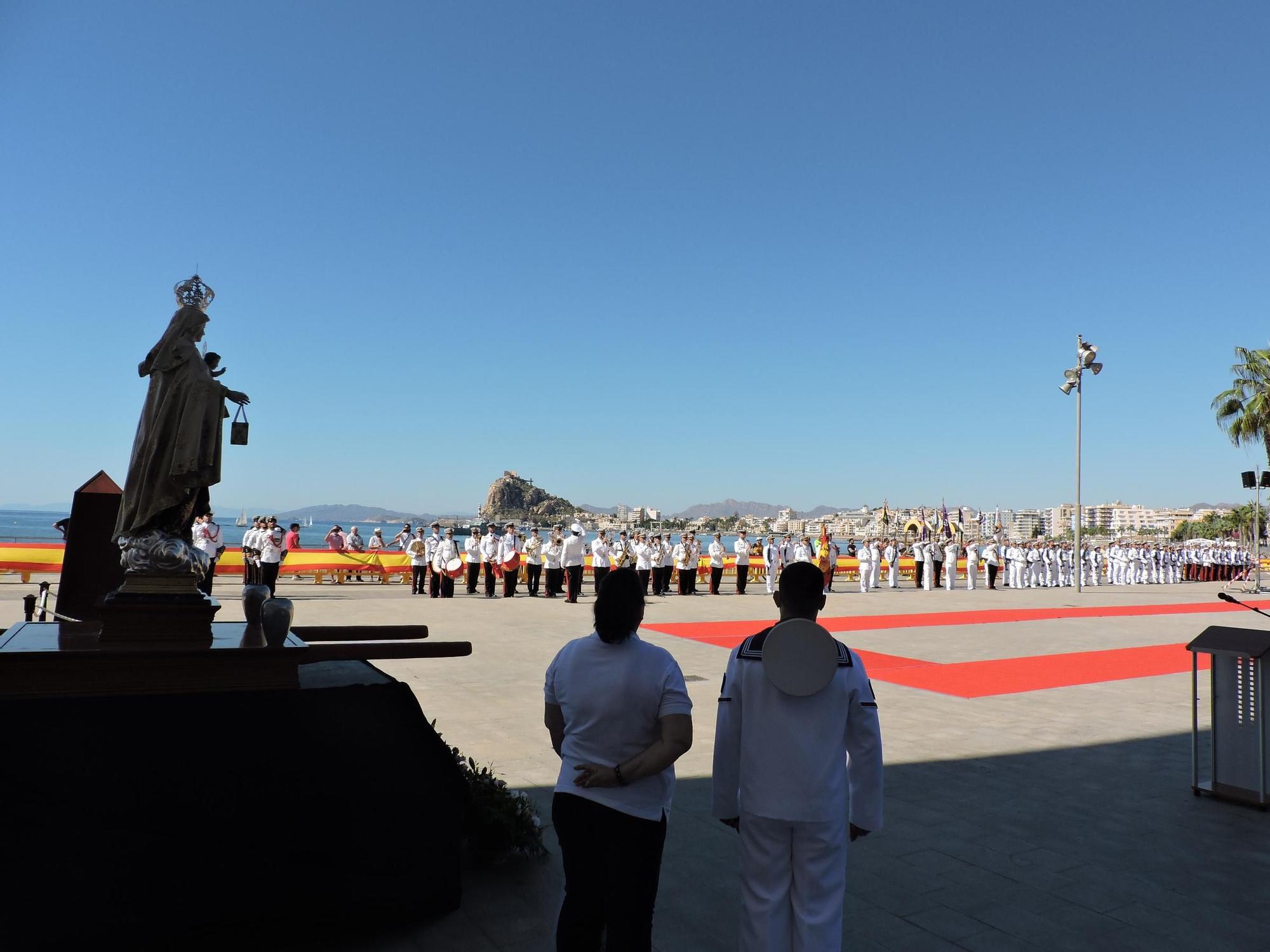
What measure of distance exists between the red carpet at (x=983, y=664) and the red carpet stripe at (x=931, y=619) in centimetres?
3

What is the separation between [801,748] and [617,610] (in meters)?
0.79

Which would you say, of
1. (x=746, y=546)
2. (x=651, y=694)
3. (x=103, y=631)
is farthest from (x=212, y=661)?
(x=746, y=546)

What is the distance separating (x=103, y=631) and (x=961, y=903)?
13.7 ft

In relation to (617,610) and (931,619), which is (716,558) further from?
(617,610)

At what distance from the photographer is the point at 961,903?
162 inches

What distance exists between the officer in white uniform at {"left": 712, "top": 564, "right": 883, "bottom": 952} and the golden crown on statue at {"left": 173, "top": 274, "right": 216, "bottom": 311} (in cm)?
333

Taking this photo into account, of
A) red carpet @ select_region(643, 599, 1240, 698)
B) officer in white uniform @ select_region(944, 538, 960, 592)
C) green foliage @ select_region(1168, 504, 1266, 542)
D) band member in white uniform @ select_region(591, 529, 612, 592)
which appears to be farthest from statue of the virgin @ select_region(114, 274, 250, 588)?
green foliage @ select_region(1168, 504, 1266, 542)

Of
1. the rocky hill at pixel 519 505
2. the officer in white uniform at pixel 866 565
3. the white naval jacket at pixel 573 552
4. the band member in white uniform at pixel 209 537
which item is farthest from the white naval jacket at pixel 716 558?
the rocky hill at pixel 519 505

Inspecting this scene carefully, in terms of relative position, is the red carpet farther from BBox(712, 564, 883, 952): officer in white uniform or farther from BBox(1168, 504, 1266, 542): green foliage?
BBox(1168, 504, 1266, 542): green foliage

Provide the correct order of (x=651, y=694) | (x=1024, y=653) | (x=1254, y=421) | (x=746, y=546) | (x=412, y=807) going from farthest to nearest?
(x=1254, y=421), (x=746, y=546), (x=1024, y=653), (x=412, y=807), (x=651, y=694)

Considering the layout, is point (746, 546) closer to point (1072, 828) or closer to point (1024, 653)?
point (1024, 653)

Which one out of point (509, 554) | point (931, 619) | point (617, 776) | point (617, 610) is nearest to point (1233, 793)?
point (617, 776)

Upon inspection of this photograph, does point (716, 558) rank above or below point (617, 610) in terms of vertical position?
below

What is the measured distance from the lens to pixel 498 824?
4.32 m
